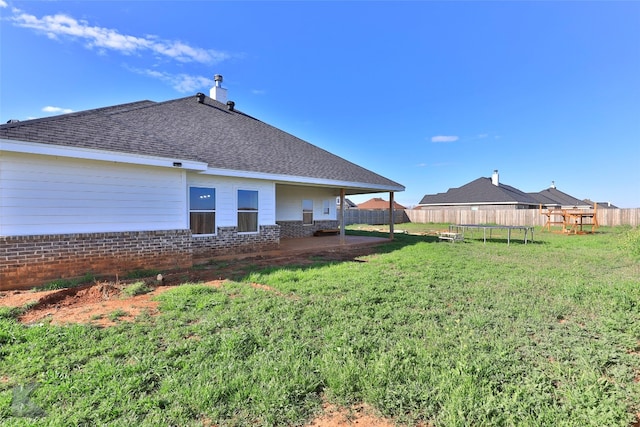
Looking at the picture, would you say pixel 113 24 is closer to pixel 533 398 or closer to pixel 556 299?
pixel 533 398

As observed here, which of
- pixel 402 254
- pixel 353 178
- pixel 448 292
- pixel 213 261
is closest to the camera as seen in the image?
pixel 448 292

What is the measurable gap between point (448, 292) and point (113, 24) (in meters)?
12.5

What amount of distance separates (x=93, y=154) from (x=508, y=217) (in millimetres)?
32066

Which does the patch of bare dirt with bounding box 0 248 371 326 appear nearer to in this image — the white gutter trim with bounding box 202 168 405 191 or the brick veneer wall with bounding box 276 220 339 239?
the white gutter trim with bounding box 202 168 405 191

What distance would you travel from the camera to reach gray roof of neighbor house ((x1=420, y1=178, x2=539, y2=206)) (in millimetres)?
32809

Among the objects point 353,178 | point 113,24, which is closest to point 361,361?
point 353,178

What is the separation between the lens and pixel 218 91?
15.1m

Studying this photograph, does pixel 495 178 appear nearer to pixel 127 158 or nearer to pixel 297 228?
pixel 297 228

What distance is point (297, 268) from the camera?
25.5ft

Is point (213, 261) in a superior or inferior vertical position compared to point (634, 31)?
inferior

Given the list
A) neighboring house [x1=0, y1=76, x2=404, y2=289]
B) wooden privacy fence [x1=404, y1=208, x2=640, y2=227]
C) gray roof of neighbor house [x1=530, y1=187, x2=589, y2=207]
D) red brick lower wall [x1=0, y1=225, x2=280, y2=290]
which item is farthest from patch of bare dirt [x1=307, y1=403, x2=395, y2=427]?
gray roof of neighbor house [x1=530, y1=187, x2=589, y2=207]

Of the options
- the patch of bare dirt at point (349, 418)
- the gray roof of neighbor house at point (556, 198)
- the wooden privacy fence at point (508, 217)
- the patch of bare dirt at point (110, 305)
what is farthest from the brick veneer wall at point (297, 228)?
the gray roof of neighbor house at point (556, 198)

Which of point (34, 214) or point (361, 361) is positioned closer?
point (361, 361)

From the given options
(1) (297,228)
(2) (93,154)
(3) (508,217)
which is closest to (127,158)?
(2) (93,154)
